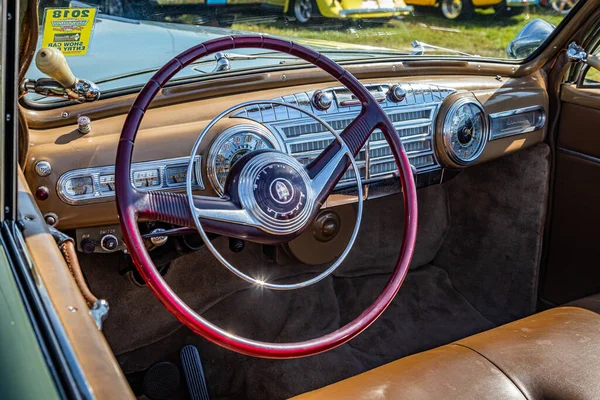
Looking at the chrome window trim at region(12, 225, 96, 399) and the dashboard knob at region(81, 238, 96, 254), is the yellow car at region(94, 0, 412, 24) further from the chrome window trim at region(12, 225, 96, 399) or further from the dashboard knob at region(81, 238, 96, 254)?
the chrome window trim at region(12, 225, 96, 399)

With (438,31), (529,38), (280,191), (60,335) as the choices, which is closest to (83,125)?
(280,191)

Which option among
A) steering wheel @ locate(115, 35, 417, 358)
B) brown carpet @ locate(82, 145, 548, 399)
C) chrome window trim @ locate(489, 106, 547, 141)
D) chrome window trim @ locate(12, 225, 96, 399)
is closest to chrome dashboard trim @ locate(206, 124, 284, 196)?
steering wheel @ locate(115, 35, 417, 358)

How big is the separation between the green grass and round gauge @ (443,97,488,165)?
341 mm

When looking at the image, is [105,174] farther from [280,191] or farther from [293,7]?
[293,7]

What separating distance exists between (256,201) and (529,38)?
1726 millimetres

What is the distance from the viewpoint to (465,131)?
255cm

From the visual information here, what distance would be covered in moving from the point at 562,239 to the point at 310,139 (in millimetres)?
1338

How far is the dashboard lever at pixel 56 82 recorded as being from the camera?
1.62m

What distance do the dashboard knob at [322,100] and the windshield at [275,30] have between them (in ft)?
0.62

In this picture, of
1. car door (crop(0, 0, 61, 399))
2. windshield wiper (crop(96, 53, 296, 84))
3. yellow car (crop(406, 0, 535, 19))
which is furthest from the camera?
yellow car (crop(406, 0, 535, 19))

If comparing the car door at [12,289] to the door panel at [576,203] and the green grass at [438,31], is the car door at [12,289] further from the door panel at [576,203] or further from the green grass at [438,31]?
the door panel at [576,203]

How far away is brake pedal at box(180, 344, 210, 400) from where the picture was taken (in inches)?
98.6

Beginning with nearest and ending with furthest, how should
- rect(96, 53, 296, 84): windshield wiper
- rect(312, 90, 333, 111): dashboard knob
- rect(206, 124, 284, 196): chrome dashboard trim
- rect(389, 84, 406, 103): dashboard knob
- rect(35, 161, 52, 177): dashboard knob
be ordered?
1. rect(35, 161, 52, 177): dashboard knob
2. rect(206, 124, 284, 196): chrome dashboard trim
3. rect(96, 53, 296, 84): windshield wiper
4. rect(312, 90, 333, 111): dashboard knob
5. rect(389, 84, 406, 103): dashboard knob

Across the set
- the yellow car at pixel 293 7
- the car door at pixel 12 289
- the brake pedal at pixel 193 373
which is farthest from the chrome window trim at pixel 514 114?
the car door at pixel 12 289
